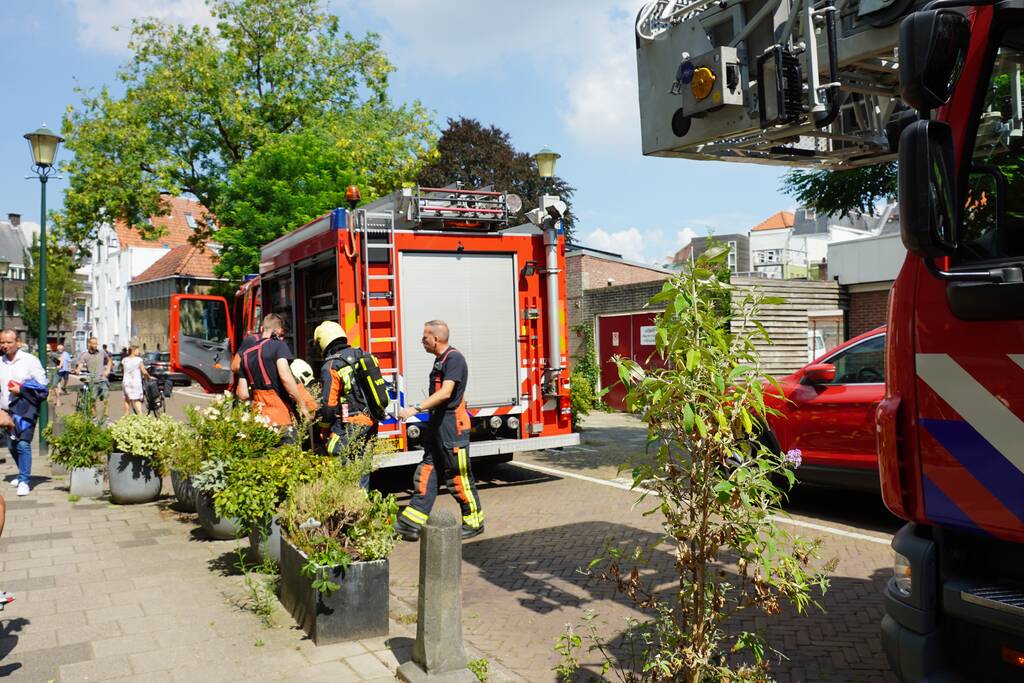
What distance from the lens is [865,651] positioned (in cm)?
432

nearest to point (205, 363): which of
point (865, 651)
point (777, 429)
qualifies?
point (777, 429)

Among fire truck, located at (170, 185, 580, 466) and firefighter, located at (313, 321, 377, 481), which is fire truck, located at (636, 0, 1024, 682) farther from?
fire truck, located at (170, 185, 580, 466)

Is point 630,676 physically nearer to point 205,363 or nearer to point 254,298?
point 254,298

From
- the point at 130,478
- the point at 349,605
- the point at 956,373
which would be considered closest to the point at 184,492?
the point at 130,478

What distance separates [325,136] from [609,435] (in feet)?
43.1

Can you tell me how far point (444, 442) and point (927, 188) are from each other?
481 centimetres

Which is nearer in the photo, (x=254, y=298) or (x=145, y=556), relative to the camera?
(x=145, y=556)

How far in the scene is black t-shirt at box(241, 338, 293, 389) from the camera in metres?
7.72

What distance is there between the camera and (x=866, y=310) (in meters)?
19.2

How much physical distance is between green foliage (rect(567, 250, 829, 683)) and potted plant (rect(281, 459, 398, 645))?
1805mm

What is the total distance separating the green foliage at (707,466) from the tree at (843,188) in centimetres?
808

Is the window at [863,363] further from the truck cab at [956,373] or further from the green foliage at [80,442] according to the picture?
the green foliage at [80,442]

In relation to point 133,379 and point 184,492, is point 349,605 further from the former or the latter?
point 133,379

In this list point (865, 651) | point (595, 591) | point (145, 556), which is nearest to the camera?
point (865, 651)
